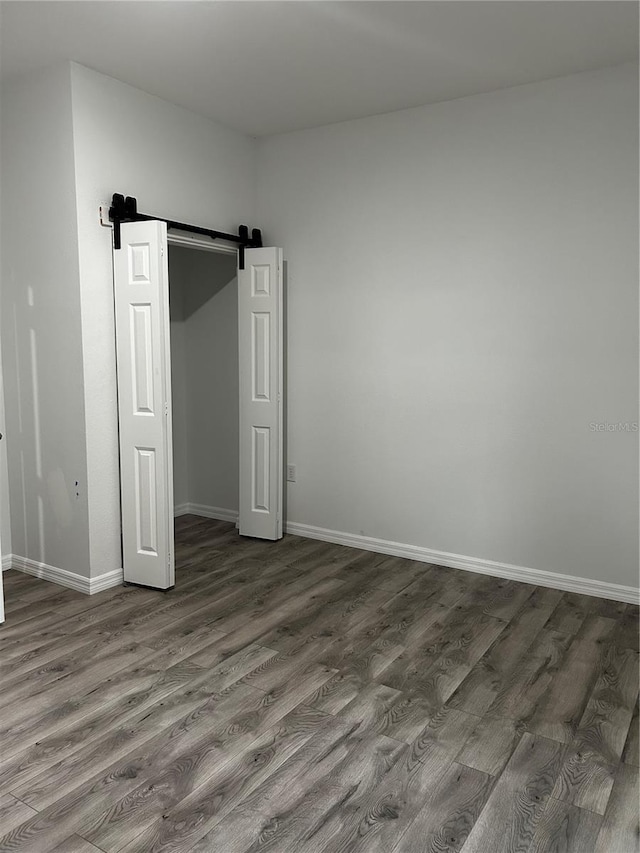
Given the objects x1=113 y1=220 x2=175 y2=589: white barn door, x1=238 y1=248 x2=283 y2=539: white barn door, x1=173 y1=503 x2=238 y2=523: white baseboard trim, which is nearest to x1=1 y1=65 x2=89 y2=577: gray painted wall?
x1=113 y1=220 x2=175 y2=589: white barn door

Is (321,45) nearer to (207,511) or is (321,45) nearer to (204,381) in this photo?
(204,381)

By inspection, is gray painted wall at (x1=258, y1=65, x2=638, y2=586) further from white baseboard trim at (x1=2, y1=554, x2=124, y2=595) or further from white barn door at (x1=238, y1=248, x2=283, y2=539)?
white baseboard trim at (x1=2, y1=554, x2=124, y2=595)

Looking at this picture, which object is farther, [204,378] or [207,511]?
[207,511]

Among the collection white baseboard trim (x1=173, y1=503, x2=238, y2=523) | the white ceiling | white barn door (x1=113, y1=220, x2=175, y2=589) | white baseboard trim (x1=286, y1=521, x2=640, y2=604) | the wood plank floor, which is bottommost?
the wood plank floor

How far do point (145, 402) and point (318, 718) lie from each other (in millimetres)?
1988

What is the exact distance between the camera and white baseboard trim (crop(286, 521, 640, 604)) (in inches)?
149

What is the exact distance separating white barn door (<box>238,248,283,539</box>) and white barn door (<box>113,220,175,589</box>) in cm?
88

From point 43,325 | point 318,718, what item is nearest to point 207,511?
point 43,325

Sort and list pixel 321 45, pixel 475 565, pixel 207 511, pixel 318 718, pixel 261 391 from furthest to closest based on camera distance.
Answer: pixel 207 511 → pixel 261 391 → pixel 475 565 → pixel 321 45 → pixel 318 718

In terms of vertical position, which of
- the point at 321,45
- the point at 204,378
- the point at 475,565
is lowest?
the point at 475,565

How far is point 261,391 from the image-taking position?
15.3 feet

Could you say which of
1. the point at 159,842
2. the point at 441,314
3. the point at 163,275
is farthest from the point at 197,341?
the point at 159,842

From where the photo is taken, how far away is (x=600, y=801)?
2119mm

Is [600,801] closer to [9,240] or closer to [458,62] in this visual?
[458,62]
